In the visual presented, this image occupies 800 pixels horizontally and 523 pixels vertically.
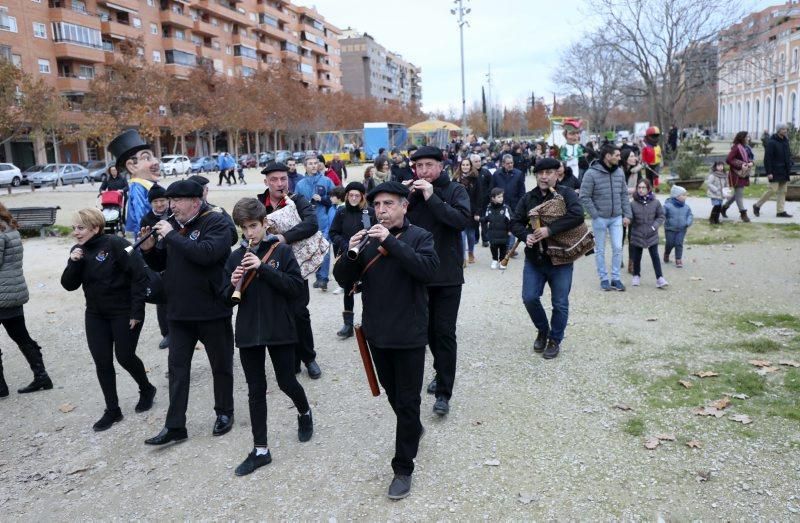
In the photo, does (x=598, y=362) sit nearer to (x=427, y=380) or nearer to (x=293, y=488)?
(x=427, y=380)

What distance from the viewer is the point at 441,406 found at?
15.8 feet

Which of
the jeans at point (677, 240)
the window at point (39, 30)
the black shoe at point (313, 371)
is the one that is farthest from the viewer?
the window at point (39, 30)

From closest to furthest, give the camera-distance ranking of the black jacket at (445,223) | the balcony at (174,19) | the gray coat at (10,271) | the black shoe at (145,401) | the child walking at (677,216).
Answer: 1. the black jacket at (445,223)
2. the black shoe at (145,401)
3. the gray coat at (10,271)
4. the child walking at (677,216)
5. the balcony at (174,19)

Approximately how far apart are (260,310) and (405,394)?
1144 millimetres

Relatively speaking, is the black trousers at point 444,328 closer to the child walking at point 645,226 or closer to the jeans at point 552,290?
the jeans at point 552,290

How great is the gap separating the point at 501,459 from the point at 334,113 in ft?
233

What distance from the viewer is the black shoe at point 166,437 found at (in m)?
4.58

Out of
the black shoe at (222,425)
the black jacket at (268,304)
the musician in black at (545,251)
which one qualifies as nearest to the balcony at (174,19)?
the musician in black at (545,251)

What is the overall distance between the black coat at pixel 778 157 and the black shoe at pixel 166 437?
12340mm

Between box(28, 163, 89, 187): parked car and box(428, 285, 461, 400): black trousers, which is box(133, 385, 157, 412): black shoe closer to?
box(428, 285, 461, 400): black trousers

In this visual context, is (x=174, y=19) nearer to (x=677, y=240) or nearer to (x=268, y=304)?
(x=677, y=240)

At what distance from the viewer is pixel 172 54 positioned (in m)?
64.5

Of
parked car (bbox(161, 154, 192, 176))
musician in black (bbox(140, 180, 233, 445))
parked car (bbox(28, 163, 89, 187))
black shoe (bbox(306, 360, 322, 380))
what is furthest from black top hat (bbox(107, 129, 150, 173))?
parked car (bbox(161, 154, 192, 176))

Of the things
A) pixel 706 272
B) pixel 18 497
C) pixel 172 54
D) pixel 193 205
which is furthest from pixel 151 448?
pixel 172 54
